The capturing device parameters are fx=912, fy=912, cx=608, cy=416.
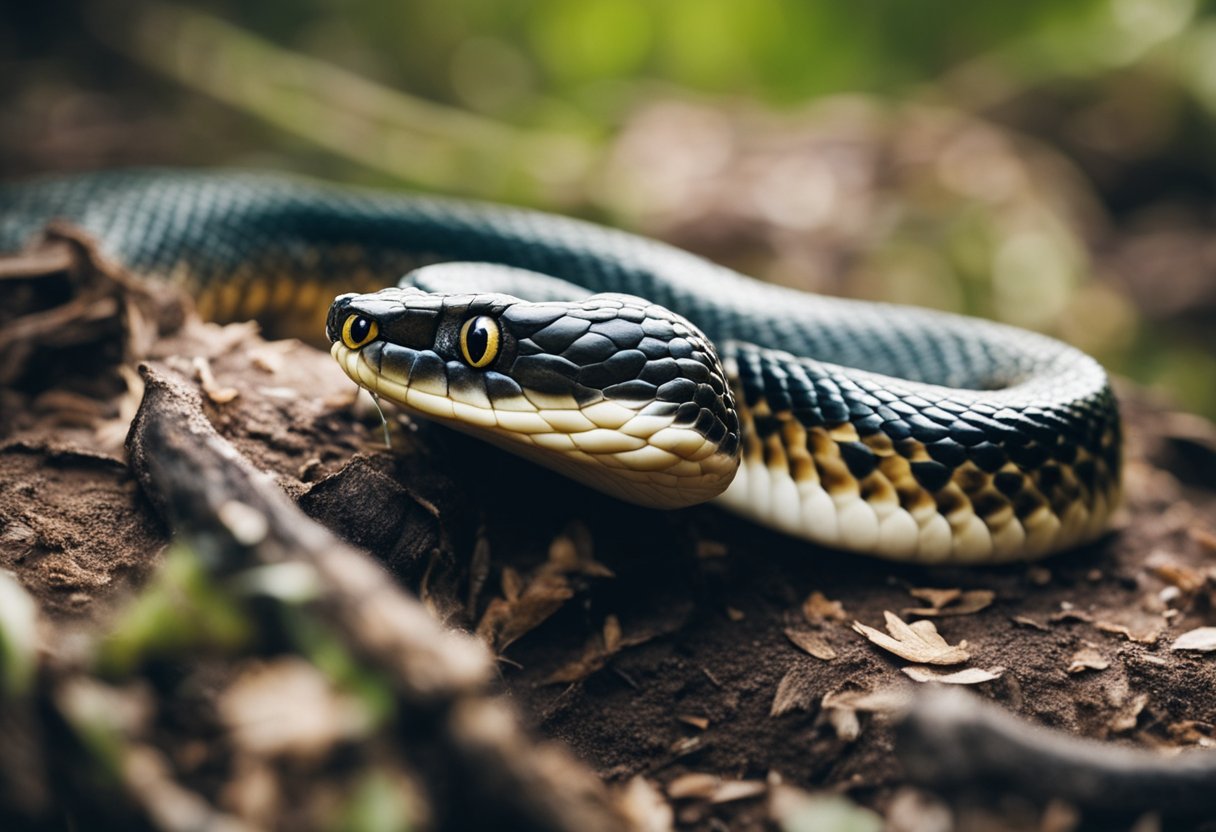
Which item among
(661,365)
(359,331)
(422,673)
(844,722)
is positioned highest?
→ (661,365)

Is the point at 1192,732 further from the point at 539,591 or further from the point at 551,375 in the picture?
the point at 551,375

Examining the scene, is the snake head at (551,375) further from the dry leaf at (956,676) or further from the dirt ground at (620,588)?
the dry leaf at (956,676)

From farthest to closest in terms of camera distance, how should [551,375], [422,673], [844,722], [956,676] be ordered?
1. [956,676]
2. [551,375]
3. [844,722]
4. [422,673]

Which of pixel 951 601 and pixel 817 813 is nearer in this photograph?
pixel 817 813

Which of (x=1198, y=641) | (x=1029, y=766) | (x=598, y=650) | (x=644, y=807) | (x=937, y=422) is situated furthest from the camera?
(x=937, y=422)

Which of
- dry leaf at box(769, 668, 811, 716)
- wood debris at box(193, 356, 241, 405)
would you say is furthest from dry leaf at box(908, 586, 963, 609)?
wood debris at box(193, 356, 241, 405)

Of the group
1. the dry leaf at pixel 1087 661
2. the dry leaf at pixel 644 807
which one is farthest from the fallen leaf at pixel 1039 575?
the dry leaf at pixel 644 807

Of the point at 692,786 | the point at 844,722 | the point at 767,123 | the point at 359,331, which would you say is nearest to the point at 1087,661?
the point at 844,722
